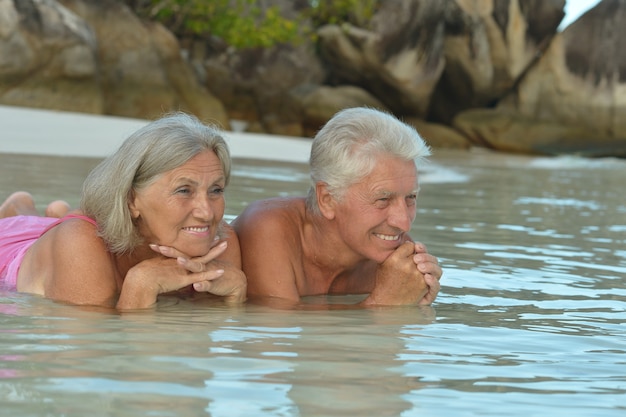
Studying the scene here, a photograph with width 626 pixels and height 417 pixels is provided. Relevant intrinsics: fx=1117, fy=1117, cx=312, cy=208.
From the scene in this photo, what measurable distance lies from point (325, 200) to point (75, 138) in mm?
10830

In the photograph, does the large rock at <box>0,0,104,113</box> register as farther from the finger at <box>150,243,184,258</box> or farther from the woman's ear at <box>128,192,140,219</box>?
the finger at <box>150,243,184,258</box>

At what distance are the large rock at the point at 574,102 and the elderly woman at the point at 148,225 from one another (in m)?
23.3

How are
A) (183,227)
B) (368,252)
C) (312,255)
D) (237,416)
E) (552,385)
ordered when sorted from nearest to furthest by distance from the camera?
(237,416), (552,385), (183,227), (368,252), (312,255)

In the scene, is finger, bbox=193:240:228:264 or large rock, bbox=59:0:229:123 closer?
finger, bbox=193:240:228:264

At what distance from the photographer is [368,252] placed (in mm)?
5031

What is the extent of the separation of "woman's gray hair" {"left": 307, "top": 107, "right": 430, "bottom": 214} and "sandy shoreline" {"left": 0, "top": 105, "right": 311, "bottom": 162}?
8646mm

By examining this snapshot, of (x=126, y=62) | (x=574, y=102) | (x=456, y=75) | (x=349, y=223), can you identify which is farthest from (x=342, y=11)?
(x=349, y=223)

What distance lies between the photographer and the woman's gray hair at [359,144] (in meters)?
4.85

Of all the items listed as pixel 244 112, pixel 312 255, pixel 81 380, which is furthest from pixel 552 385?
pixel 244 112

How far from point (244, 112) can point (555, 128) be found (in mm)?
7640

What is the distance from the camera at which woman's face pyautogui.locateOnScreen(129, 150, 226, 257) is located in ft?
15.1

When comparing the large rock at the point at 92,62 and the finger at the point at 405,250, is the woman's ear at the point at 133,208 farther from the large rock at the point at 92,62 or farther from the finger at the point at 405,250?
the large rock at the point at 92,62

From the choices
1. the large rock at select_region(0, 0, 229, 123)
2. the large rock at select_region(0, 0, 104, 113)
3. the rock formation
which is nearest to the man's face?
the large rock at select_region(0, 0, 229, 123)

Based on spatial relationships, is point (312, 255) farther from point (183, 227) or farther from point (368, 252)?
point (183, 227)
